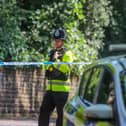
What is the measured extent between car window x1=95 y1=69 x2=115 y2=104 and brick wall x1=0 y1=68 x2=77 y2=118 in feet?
27.4

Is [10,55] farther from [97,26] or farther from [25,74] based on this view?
[97,26]

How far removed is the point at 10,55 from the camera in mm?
14430

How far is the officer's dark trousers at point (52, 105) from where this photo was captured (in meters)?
9.02

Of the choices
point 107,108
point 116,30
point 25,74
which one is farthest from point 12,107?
point 107,108

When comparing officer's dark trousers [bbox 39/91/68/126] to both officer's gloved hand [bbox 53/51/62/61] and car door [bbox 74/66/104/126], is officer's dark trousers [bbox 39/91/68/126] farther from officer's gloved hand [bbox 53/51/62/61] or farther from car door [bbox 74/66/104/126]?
car door [bbox 74/66/104/126]

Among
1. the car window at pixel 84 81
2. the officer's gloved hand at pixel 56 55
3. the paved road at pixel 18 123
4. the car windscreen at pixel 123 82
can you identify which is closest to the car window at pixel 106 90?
the car windscreen at pixel 123 82

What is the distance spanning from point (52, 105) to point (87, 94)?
3197 mm

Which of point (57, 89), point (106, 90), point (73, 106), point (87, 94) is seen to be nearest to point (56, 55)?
point (57, 89)

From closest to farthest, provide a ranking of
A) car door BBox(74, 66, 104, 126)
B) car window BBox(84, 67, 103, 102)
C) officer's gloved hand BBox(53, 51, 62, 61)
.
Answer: car door BBox(74, 66, 104, 126) → car window BBox(84, 67, 103, 102) → officer's gloved hand BBox(53, 51, 62, 61)

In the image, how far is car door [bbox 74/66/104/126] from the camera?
5.48 m

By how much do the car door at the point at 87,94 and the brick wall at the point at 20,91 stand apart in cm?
745

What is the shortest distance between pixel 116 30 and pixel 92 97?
14.0 metres

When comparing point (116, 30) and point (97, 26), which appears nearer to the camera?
point (97, 26)

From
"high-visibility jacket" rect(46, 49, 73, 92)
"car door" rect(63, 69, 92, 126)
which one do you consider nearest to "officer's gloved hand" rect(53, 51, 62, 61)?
"high-visibility jacket" rect(46, 49, 73, 92)
